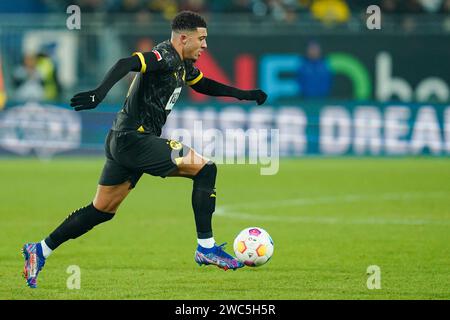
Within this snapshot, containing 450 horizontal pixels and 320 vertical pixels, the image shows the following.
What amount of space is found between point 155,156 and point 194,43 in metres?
1.07

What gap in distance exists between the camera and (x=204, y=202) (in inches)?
353

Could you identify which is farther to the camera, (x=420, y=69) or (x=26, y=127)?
(x=420, y=69)

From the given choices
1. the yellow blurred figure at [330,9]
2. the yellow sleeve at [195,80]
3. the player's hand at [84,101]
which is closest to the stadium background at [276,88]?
the yellow blurred figure at [330,9]

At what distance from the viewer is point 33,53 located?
2353 cm

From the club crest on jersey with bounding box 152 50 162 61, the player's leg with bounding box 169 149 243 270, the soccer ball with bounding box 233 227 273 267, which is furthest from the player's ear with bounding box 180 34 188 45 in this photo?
the soccer ball with bounding box 233 227 273 267

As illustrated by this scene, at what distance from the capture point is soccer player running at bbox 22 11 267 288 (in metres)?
8.86

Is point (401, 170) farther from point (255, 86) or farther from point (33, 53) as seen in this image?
point (33, 53)

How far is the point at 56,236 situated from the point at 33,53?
15.0m

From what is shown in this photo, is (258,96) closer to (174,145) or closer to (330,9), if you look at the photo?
(174,145)

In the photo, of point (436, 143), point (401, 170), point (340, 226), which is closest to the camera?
point (340, 226)

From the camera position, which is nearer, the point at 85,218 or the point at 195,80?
the point at 85,218

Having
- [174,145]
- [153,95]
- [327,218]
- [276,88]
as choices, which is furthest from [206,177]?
[276,88]
